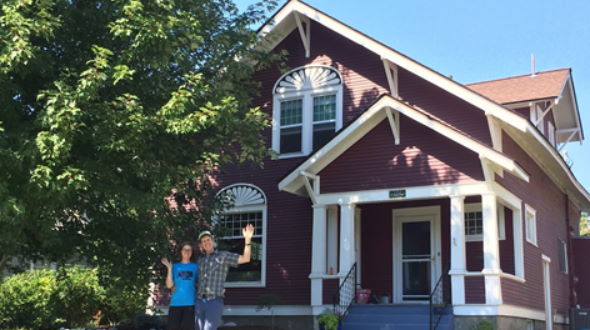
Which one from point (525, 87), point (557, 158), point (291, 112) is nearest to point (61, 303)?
point (291, 112)

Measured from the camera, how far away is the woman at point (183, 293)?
7.90 metres

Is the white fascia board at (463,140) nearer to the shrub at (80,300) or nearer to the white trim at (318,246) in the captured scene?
the white trim at (318,246)

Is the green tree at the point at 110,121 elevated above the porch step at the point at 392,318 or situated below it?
above

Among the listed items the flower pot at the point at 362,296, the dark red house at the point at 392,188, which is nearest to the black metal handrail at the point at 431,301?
the dark red house at the point at 392,188

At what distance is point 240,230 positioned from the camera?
16.4m

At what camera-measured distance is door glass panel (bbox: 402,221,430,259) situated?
1512cm

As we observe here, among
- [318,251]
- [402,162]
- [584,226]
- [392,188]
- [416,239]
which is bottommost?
[318,251]

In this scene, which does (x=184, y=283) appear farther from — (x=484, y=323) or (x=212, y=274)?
(x=484, y=323)

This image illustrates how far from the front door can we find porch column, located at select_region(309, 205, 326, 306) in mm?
2041

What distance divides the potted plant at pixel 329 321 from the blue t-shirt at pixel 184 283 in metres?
5.01

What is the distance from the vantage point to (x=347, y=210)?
13773mm

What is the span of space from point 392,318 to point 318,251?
2282mm

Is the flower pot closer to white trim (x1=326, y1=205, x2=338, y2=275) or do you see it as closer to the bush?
white trim (x1=326, y1=205, x2=338, y2=275)

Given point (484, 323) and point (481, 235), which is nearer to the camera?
point (484, 323)
